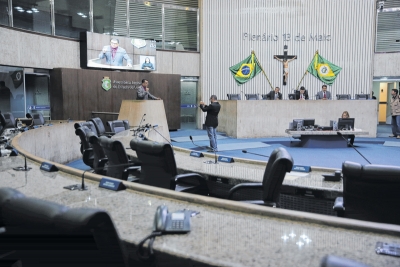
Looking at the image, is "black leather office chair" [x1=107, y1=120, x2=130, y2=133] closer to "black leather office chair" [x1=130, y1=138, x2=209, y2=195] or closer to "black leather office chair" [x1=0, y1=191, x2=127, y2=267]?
"black leather office chair" [x1=130, y1=138, x2=209, y2=195]

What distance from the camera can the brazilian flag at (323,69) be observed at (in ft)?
49.3

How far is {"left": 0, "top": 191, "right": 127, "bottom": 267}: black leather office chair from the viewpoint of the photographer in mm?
1007

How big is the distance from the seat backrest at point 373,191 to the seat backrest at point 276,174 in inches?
15.9

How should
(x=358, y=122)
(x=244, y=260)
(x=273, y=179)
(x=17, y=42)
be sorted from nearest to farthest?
1. (x=244, y=260)
2. (x=273, y=179)
3. (x=17, y=42)
4. (x=358, y=122)

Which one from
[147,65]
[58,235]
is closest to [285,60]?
[147,65]

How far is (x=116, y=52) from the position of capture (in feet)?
41.8

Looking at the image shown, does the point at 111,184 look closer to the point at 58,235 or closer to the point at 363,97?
the point at 58,235

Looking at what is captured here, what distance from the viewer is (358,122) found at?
38.3 feet

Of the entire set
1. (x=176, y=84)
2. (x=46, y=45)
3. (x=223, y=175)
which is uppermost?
(x=46, y=45)

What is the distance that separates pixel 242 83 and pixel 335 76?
12.3 ft

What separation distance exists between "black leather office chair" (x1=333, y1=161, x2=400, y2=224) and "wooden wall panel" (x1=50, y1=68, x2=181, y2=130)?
34.2 ft

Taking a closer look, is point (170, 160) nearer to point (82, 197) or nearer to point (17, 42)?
point (82, 197)

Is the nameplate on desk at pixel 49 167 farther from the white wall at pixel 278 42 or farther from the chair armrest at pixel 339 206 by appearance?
the white wall at pixel 278 42

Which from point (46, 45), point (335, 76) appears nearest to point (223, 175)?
point (46, 45)
